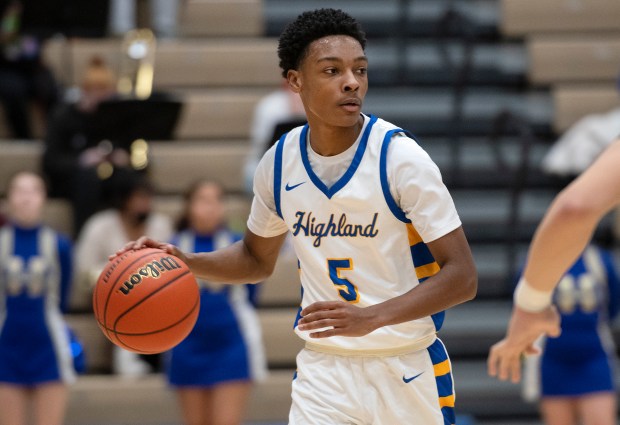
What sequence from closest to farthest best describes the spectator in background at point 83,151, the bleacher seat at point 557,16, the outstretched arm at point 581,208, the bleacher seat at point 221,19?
1. the outstretched arm at point 581,208
2. the spectator in background at point 83,151
3. the bleacher seat at point 557,16
4. the bleacher seat at point 221,19

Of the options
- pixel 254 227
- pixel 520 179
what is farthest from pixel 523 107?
pixel 254 227

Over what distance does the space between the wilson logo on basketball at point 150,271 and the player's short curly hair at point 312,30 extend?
2.66 ft

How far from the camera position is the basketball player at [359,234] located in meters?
3.77

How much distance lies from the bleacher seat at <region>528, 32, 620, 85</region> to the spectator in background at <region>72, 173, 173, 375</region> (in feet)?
12.7

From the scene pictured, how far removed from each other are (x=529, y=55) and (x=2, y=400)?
563cm

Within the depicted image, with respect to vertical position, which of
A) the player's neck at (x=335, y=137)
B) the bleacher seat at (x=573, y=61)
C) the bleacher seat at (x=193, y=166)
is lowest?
the bleacher seat at (x=193, y=166)

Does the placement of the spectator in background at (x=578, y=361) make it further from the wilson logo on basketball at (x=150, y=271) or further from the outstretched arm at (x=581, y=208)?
the outstretched arm at (x=581, y=208)

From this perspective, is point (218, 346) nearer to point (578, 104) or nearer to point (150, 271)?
point (150, 271)

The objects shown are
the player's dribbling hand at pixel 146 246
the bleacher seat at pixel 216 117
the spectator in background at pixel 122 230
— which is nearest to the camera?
the player's dribbling hand at pixel 146 246

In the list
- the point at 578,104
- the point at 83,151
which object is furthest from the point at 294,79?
the point at 578,104

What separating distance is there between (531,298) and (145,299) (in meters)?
1.39

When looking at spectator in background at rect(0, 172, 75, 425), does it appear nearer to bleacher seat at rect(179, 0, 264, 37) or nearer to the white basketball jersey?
bleacher seat at rect(179, 0, 264, 37)


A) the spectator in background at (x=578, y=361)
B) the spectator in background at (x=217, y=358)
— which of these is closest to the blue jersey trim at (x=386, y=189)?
the spectator in background at (x=578, y=361)

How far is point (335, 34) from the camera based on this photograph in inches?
152
